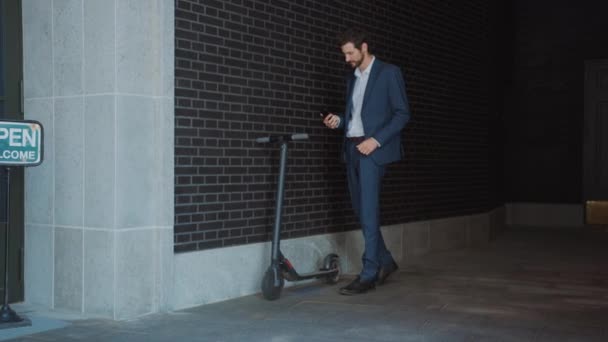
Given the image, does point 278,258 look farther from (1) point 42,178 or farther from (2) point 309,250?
(1) point 42,178

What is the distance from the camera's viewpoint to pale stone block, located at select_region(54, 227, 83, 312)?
5.38 m

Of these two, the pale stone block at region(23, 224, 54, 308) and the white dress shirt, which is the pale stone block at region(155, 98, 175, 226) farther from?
the white dress shirt

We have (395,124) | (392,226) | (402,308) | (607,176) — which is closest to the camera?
(402,308)

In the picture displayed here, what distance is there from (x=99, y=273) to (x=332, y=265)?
2.04m

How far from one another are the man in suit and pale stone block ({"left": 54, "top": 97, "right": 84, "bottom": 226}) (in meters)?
1.79

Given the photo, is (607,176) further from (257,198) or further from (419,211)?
(257,198)

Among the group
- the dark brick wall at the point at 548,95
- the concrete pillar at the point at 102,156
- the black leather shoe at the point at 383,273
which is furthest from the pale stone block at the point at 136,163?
the dark brick wall at the point at 548,95

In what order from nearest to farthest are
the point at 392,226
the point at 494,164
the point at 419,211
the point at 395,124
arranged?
the point at 395,124
the point at 392,226
the point at 419,211
the point at 494,164

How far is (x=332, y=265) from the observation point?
668cm

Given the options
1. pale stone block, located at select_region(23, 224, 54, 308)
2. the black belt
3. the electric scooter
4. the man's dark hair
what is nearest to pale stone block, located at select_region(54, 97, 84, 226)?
pale stone block, located at select_region(23, 224, 54, 308)

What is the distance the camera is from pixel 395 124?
20.3 ft

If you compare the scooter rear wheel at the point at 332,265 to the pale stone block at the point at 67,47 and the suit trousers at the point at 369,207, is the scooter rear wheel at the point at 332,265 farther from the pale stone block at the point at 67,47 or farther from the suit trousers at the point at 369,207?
the pale stone block at the point at 67,47

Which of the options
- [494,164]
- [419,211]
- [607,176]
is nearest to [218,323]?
[419,211]

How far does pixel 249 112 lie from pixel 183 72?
0.77 m
